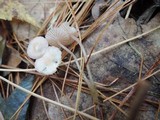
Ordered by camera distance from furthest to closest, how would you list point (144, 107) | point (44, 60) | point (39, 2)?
point (39, 2) → point (44, 60) → point (144, 107)

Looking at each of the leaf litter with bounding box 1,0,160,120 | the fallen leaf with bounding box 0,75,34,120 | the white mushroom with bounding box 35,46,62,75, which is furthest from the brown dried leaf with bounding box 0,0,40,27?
the fallen leaf with bounding box 0,75,34,120

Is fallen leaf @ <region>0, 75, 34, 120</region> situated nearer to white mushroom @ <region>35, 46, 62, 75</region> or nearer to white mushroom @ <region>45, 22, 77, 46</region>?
white mushroom @ <region>35, 46, 62, 75</region>

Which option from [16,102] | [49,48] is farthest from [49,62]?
[16,102]

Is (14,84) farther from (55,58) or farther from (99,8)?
(99,8)

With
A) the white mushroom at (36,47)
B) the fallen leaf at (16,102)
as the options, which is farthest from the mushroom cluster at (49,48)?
the fallen leaf at (16,102)

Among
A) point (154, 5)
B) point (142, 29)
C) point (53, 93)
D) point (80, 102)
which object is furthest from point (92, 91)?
point (154, 5)

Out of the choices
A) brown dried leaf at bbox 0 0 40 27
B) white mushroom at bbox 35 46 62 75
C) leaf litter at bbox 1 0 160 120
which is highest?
brown dried leaf at bbox 0 0 40 27
